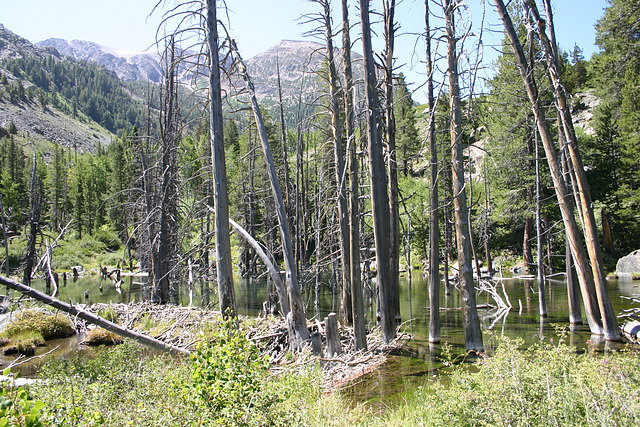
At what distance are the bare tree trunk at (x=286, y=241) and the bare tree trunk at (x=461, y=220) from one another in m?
4.01

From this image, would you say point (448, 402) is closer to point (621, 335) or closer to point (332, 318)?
point (332, 318)

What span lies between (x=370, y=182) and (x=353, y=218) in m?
1.03

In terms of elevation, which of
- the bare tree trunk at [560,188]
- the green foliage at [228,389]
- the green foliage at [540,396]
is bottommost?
the green foliage at [540,396]

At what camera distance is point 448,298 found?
23203 millimetres

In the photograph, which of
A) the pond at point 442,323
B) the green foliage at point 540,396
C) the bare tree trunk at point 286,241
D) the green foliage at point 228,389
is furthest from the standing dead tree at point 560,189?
the green foliage at point 228,389

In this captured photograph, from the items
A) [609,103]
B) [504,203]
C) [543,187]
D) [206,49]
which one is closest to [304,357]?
[206,49]

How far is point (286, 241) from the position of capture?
886cm

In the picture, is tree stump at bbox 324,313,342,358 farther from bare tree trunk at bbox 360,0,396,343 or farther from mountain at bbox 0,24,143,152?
mountain at bbox 0,24,143,152

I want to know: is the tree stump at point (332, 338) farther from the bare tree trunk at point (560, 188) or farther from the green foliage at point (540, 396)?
the bare tree trunk at point (560, 188)

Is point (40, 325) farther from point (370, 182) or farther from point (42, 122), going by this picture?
point (42, 122)

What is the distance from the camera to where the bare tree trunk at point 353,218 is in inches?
378

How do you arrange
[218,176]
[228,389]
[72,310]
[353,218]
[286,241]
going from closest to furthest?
[228,389] → [72,310] → [218,176] → [286,241] → [353,218]

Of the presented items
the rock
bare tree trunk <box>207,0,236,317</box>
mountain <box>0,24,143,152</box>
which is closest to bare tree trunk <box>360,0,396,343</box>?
bare tree trunk <box>207,0,236,317</box>

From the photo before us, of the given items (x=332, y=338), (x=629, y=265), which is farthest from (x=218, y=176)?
(x=629, y=265)
